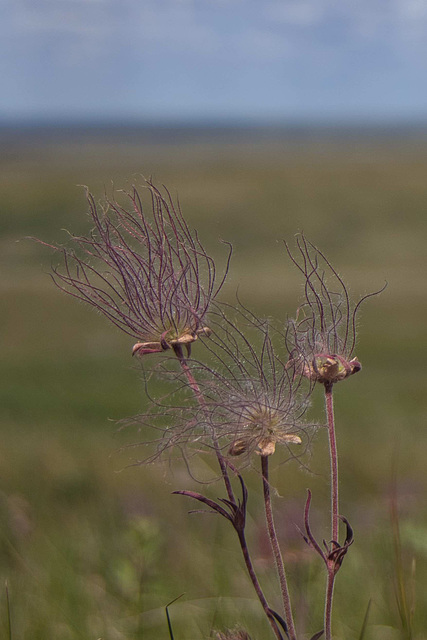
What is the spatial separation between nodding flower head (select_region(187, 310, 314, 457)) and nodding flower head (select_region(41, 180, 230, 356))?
7cm

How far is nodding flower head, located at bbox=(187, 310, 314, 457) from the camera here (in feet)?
4.79

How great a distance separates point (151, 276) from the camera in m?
1.58

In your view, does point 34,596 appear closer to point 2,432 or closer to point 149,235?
point 149,235

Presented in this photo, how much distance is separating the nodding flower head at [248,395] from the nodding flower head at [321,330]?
0.17 ft

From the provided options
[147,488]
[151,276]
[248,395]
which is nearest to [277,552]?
[248,395]

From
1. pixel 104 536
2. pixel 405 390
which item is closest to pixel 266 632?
pixel 104 536

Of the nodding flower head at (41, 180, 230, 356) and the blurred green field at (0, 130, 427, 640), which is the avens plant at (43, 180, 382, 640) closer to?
the nodding flower head at (41, 180, 230, 356)

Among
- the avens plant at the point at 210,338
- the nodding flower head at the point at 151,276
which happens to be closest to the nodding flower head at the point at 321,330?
the avens plant at the point at 210,338

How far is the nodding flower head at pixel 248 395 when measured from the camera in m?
1.46

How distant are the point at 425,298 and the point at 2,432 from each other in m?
22.3

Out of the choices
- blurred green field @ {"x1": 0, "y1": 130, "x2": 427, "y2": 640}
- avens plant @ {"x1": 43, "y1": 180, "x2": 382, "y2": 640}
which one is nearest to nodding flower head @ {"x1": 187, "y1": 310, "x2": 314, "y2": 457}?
avens plant @ {"x1": 43, "y1": 180, "x2": 382, "y2": 640}

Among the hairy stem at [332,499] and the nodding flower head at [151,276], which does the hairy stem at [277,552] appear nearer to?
the hairy stem at [332,499]

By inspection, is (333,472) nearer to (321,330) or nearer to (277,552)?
(277,552)

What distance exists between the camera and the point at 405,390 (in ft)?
57.9
